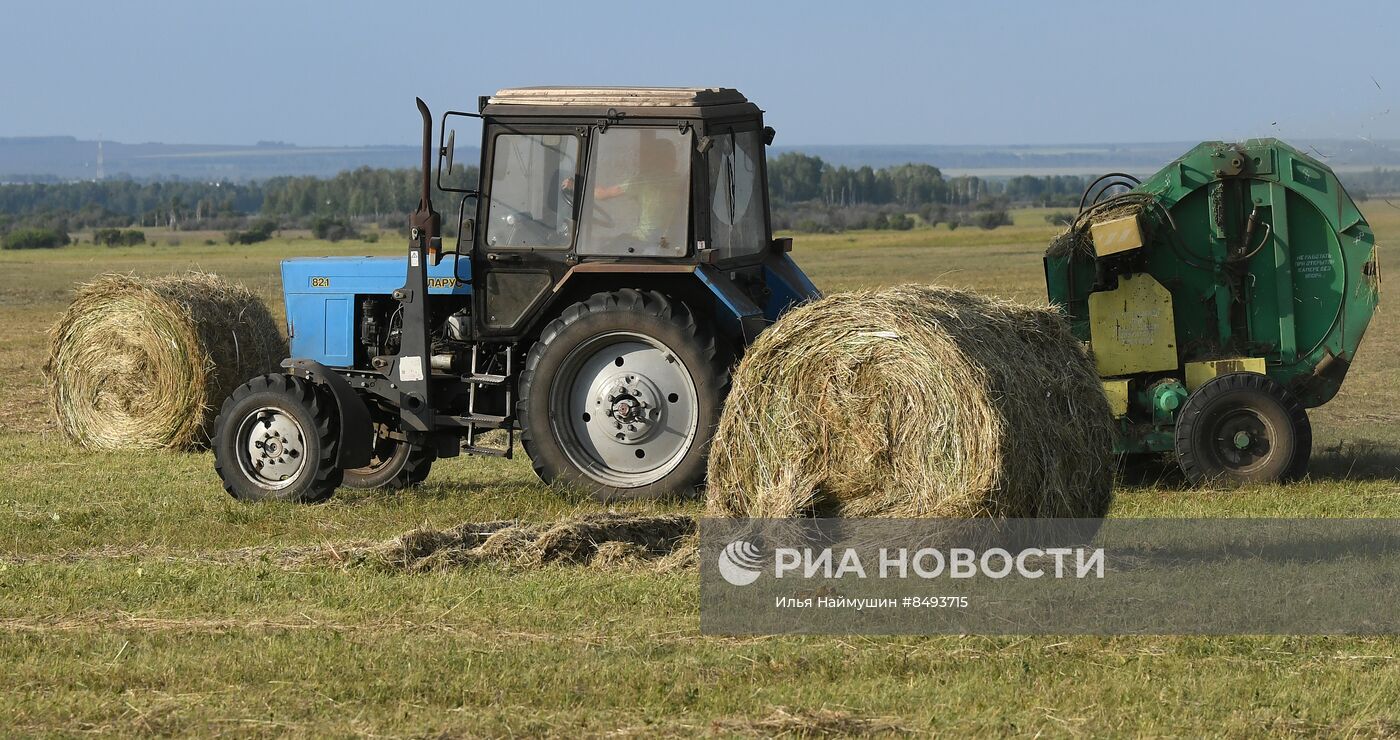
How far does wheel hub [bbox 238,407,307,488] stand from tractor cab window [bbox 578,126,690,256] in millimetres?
2158

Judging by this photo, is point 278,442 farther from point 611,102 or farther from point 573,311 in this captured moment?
point 611,102

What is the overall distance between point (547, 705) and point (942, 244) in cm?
5243

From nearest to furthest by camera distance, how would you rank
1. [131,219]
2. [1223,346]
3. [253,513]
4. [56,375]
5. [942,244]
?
[253,513], [1223,346], [56,375], [942,244], [131,219]

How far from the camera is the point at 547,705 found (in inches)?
224

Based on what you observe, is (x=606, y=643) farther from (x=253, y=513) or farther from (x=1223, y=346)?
(x=1223, y=346)

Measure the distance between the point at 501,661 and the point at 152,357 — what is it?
815 centimetres

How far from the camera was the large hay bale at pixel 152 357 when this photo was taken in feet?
43.8

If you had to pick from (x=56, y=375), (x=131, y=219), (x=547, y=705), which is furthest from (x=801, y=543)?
(x=131, y=219)

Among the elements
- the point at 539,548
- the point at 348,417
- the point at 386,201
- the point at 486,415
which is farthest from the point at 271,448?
the point at 386,201

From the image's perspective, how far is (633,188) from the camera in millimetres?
9875

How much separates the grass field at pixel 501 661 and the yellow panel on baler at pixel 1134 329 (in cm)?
194

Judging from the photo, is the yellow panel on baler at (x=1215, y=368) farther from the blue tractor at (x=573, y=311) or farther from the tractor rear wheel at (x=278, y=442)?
the tractor rear wheel at (x=278, y=442)

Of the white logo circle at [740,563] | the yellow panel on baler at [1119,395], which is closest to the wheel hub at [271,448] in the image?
the white logo circle at [740,563]

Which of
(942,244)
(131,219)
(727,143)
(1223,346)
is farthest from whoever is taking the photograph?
(131,219)
